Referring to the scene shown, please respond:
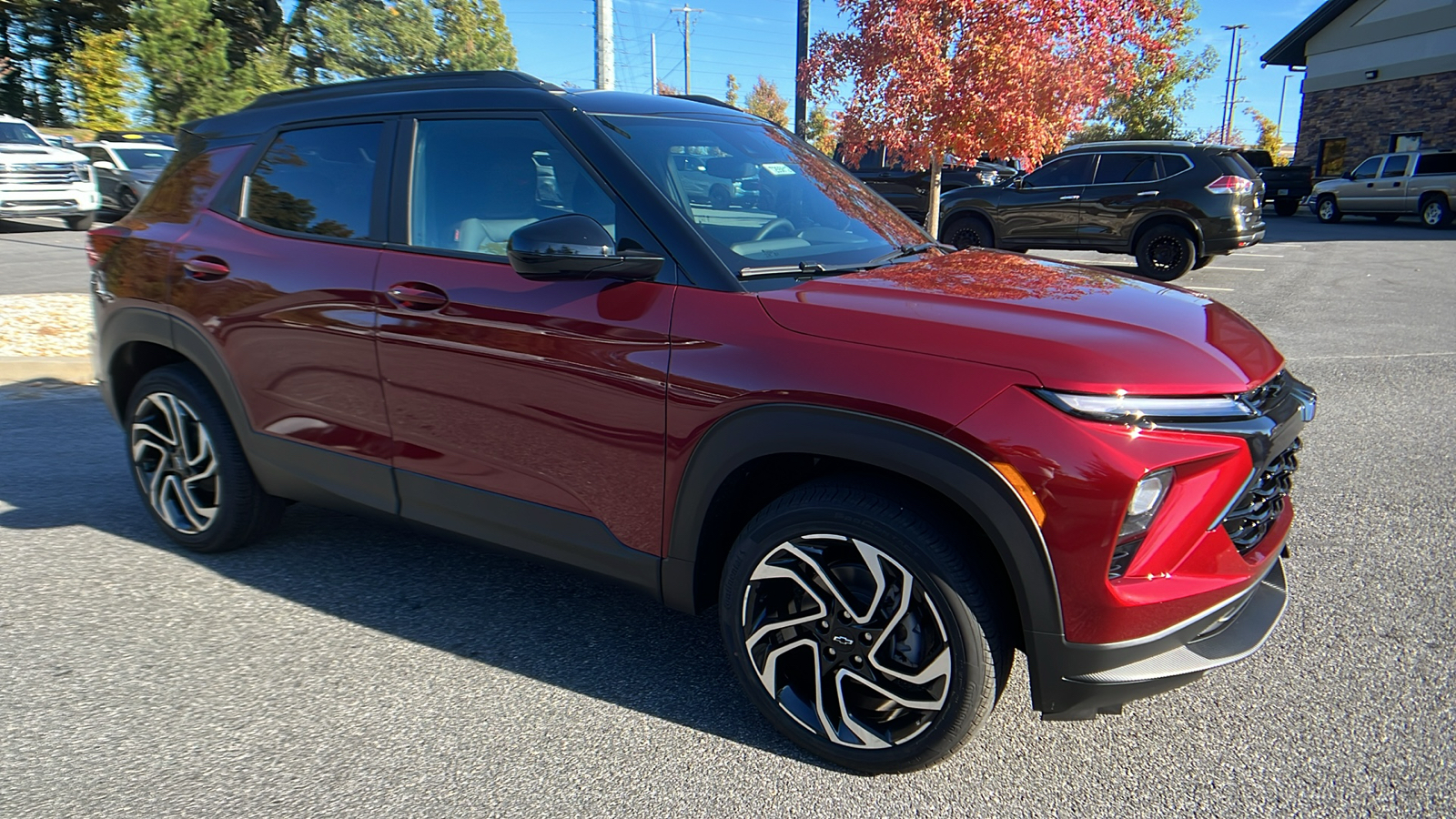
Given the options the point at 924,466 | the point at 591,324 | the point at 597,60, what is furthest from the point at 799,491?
the point at 597,60

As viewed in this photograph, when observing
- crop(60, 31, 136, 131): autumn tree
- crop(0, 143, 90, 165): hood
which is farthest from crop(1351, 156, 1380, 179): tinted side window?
crop(60, 31, 136, 131): autumn tree

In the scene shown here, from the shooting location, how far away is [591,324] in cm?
271

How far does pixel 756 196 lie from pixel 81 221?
66.7 feet

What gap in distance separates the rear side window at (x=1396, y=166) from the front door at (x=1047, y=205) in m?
17.0

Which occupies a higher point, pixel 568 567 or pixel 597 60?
pixel 597 60

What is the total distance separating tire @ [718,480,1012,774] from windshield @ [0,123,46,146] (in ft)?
66.0

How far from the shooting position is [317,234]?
11.2ft

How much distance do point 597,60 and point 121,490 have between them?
10.0 m

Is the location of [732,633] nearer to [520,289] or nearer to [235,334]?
[520,289]

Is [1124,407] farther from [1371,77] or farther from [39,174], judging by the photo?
[1371,77]

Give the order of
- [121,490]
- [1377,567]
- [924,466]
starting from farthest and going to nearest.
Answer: [121,490] → [1377,567] → [924,466]

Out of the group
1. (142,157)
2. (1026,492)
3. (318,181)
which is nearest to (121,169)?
(142,157)

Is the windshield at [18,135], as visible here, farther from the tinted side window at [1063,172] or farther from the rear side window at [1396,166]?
the rear side window at [1396,166]

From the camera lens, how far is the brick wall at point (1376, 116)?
29219 millimetres
